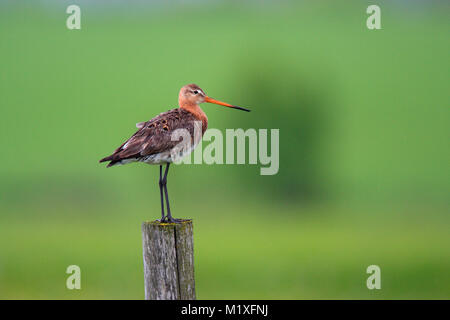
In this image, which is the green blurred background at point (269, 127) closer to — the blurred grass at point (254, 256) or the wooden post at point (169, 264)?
the blurred grass at point (254, 256)

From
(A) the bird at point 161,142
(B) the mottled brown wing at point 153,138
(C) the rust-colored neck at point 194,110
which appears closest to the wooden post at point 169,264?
(A) the bird at point 161,142

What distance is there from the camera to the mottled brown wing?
20.1 feet

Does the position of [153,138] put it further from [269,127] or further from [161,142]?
[269,127]

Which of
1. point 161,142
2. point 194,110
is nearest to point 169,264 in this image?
point 161,142

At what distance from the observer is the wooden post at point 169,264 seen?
493 cm

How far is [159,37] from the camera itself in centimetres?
2728

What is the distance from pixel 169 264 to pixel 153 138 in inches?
72.4

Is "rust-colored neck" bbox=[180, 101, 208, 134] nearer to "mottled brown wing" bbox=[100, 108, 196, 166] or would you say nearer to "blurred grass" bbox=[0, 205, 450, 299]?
"mottled brown wing" bbox=[100, 108, 196, 166]

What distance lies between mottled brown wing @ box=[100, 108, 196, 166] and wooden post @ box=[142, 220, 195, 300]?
52.9 inches

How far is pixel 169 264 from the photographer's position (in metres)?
4.93

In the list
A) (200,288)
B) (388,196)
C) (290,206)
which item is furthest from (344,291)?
(388,196)

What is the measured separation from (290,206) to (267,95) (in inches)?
189

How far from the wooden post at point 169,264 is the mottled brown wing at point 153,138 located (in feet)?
4.41

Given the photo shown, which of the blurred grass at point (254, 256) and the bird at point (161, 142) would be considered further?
the blurred grass at point (254, 256)
